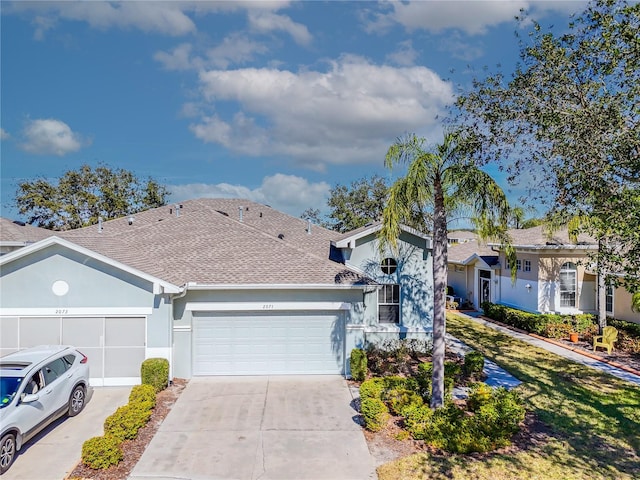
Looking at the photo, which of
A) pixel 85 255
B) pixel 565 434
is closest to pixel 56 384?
pixel 85 255

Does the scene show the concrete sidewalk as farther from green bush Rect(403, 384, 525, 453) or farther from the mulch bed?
the mulch bed

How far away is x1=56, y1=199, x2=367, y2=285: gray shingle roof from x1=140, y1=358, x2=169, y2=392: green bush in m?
2.57

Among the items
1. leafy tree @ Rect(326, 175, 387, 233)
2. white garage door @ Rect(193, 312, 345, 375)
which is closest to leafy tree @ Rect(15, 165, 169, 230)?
leafy tree @ Rect(326, 175, 387, 233)

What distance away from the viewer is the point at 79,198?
4012 cm

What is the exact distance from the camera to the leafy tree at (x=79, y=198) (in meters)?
38.5

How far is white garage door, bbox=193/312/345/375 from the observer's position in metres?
14.0

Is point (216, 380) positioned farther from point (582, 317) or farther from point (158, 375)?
point (582, 317)

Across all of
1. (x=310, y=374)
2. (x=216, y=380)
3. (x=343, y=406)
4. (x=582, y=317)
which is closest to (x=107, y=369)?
(x=216, y=380)

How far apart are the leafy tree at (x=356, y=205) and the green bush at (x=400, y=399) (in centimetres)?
3328

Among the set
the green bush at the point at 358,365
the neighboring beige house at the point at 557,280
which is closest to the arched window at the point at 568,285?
the neighboring beige house at the point at 557,280

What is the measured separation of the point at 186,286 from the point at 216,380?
339 centimetres

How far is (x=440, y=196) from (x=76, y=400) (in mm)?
11165

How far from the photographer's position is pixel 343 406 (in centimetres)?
1154

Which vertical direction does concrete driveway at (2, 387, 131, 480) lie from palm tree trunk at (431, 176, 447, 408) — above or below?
below
